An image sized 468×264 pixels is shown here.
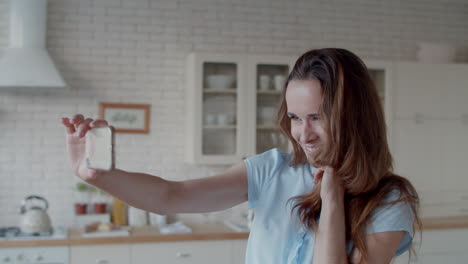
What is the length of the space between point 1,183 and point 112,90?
1084 mm

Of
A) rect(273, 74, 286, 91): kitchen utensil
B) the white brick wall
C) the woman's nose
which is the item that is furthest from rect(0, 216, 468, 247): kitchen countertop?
the woman's nose

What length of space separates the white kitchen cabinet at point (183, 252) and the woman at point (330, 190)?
2.28 metres

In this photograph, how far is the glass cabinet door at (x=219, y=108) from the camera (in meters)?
4.04

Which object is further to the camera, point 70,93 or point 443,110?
point 443,110

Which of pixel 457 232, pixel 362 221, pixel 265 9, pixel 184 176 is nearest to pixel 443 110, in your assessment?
pixel 457 232

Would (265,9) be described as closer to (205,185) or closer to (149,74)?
(149,74)

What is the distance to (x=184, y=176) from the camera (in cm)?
432

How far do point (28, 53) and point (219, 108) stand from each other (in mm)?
1432

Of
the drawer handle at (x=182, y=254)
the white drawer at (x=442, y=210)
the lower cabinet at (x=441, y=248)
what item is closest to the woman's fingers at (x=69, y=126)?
the drawer handle at (x=182, y=254)

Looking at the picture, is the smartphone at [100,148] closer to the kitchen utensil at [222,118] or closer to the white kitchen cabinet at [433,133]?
the kitchen utensil at [222,118]

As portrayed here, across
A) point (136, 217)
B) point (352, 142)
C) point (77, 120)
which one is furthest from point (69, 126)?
point (136, 217)

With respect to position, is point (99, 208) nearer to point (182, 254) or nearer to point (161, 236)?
point (161, 236)

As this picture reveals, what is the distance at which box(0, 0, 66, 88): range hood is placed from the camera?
3.69 metres

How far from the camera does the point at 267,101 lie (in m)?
4.17
